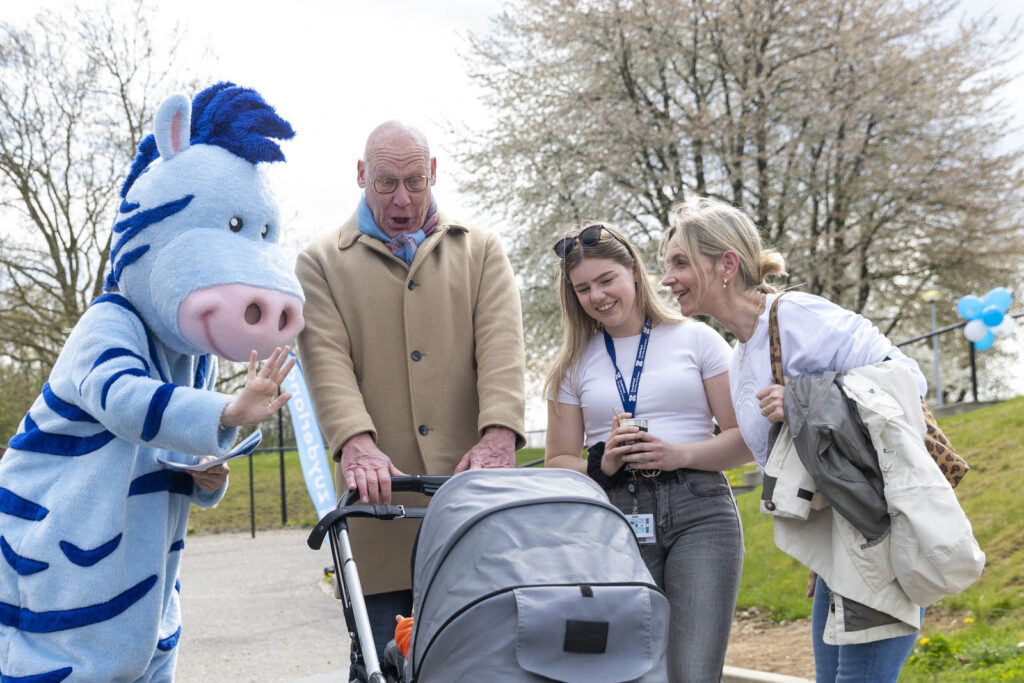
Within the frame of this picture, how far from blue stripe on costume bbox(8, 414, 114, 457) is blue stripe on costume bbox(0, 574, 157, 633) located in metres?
0.41

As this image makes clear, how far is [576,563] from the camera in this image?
7.28 feet

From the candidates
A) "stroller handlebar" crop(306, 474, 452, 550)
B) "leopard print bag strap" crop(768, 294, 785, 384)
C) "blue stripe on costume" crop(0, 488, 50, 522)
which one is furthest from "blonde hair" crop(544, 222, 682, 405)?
"blue stripe on costume" crop(0, 488, 50, 522)

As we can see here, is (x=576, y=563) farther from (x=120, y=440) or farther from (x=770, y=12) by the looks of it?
(x=770, y=12)

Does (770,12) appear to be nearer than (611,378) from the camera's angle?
No

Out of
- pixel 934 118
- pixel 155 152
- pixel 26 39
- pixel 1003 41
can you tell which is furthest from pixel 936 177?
pixel 155 152

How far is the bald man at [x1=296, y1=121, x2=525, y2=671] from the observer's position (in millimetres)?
3170

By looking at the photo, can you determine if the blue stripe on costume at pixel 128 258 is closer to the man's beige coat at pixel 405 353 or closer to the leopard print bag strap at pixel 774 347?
the man's beige coat at pixel 405 353

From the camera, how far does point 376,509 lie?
2809mm

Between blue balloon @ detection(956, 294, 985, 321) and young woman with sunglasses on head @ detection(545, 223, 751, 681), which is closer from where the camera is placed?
young woman with sunglasses on head @ detection(545, 223, 751, 681)

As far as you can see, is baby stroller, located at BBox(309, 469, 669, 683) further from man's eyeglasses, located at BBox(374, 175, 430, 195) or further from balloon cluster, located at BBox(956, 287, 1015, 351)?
balloon cluster, located at BBox(956, 287, 1015, 351)

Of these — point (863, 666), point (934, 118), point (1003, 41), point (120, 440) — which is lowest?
point (863, 666)

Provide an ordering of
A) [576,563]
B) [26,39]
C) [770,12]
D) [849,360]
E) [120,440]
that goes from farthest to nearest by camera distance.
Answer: [770,12] < [26,39] < [849,360] < [120,440] < [576,563]

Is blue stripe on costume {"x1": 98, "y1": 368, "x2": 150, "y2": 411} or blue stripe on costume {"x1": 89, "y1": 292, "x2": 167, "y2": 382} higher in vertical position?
blue stripe on costume {"x1": 89, "y1": 292, "x2": 167, "y2": 382}

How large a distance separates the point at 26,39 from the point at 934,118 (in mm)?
15564
